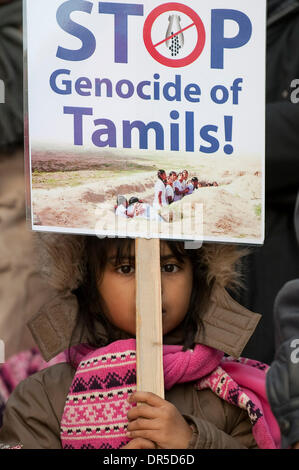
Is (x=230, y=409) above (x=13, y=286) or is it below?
below

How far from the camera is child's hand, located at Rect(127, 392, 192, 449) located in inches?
64.6

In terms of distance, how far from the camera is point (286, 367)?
188 centimetres

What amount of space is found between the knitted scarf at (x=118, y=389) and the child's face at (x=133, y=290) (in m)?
0.06

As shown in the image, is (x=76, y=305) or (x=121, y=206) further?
(x=76, y=305)

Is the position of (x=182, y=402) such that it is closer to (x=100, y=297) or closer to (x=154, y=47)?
(x=100, y=297)

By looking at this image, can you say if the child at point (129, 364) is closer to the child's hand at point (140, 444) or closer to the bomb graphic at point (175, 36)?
the child's hand at point (140, 444)

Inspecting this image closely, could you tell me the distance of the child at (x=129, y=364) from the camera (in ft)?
5.54

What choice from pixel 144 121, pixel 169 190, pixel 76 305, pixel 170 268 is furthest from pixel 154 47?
pixel 76 305

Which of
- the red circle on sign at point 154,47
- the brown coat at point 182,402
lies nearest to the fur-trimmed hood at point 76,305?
the brown coat at point 182,402

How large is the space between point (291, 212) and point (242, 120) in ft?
1.17

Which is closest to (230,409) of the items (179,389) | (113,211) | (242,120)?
(179,389)

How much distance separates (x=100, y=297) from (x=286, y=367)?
441mm
